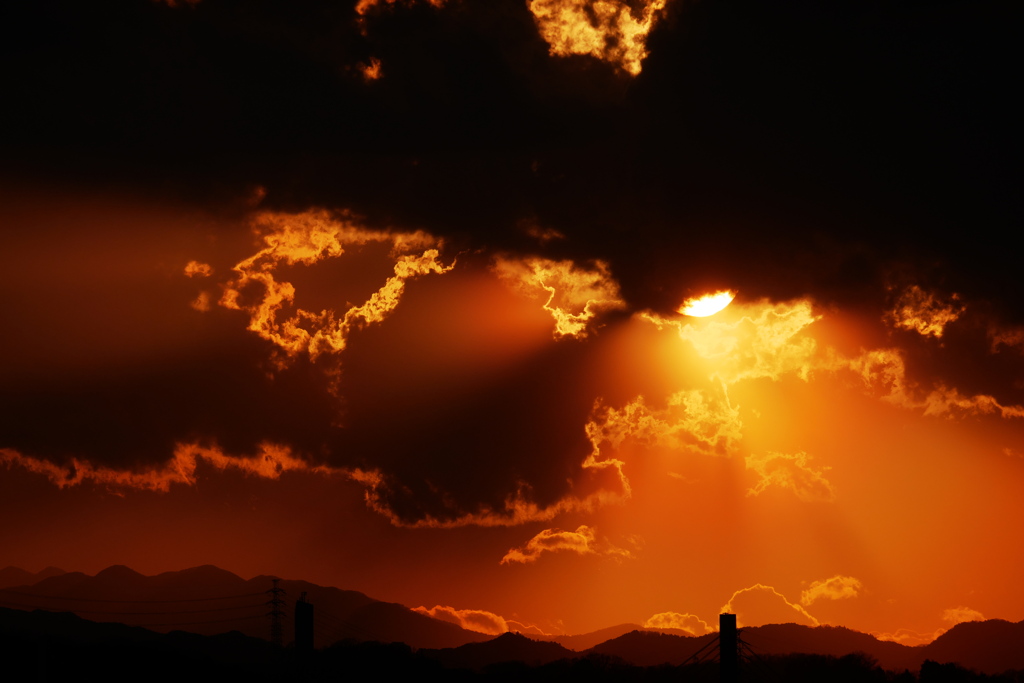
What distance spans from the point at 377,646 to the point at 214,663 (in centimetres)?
4692

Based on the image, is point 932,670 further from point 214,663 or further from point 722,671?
point 214,663

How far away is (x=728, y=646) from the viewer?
89.2m

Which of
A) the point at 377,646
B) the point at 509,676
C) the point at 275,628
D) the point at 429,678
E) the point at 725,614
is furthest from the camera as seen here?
the point at 509,676

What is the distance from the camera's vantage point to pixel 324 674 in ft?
454

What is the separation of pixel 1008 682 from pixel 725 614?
417 ft

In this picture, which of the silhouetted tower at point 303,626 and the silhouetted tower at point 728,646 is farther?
the silhouetted tower at point 303,626

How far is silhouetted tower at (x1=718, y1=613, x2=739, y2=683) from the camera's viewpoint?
88744 mm

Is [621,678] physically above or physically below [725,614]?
below

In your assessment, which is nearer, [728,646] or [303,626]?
[728,646]

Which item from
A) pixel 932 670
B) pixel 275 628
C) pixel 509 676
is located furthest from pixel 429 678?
pixel 932 670

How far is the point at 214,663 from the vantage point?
5389 inches

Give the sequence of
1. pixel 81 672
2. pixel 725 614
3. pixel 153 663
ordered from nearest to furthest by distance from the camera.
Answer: pixel 725 614 → pixel 81 672 → pixel 153 663

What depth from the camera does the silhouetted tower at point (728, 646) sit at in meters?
88.7

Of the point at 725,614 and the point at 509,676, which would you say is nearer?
the point at 725,614
